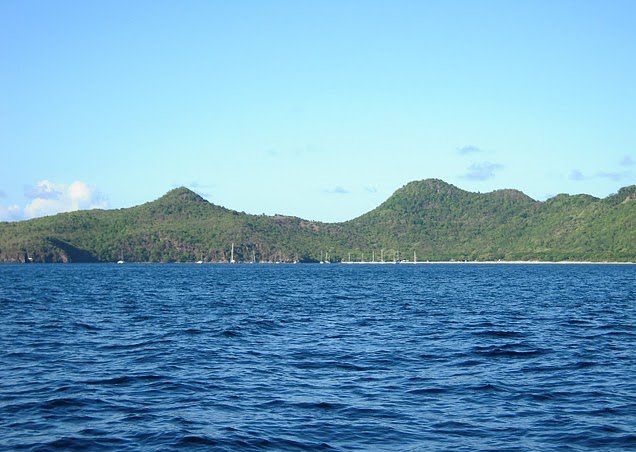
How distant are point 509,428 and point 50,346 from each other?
89.8ft

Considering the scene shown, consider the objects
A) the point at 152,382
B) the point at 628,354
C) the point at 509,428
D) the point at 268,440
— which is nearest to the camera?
the point at 268,440

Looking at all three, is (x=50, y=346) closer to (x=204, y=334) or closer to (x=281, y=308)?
(x=204, y=334)

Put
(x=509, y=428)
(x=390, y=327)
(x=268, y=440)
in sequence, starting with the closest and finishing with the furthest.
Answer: (x=268, y=440)
(x=509, y=428)
(x=390, y=327)

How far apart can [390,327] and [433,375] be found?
20480 millimetres

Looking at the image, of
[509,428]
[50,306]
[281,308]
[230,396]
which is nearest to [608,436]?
[509,428]

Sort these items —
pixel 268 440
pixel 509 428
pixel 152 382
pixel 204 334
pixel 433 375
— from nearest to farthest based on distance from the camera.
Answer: pixel 268 440 → pixel 509 428 → pixel 152 382 → pixel 433 375 → pixel 204 334

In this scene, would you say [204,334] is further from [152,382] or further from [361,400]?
[361,400]

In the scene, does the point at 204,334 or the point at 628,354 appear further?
the point at 204,334

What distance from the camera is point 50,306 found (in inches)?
2805

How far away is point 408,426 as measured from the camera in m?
23.5

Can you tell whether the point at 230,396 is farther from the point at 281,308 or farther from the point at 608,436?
the point at 281,308

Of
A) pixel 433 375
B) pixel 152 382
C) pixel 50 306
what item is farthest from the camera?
pixel 50 306

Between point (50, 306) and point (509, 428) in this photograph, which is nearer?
point (509, 428)

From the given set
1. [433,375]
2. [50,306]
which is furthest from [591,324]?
[50,306]
